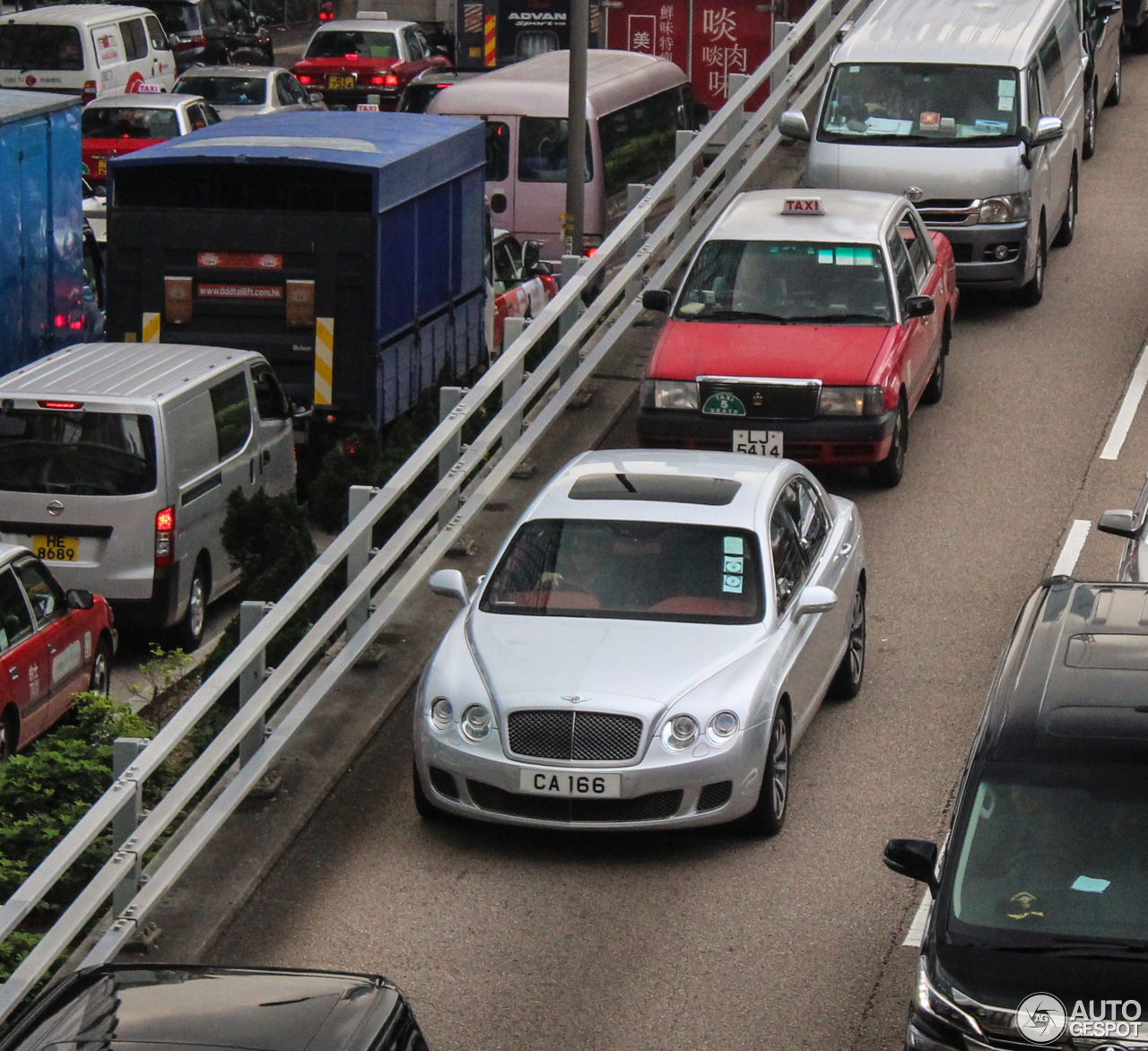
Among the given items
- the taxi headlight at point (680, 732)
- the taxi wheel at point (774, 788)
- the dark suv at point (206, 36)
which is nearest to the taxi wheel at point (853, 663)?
the taxi wheel at point (774, 788)

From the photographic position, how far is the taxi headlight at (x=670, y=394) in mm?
14805

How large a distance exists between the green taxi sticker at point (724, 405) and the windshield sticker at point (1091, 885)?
7.83 m

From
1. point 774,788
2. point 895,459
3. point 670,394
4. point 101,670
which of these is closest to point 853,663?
point 774,788

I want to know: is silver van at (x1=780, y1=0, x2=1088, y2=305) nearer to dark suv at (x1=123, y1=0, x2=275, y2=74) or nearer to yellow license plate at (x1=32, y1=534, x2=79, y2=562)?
yellow license plate at (x1=32, y1=534, x2=79, y2=562)

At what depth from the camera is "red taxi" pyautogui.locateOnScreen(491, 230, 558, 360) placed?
70.5 feet

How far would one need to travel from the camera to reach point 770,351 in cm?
1492

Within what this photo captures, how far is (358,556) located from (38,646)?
2361 mm

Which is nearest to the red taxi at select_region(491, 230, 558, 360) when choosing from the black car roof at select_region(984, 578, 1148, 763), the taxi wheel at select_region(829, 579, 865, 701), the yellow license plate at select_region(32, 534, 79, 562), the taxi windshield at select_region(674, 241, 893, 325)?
the taxi windshield at select_region(674, 241, 893, 325)

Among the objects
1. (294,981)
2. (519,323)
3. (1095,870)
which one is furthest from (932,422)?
(294,981)

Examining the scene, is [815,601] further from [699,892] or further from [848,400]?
[848,400]

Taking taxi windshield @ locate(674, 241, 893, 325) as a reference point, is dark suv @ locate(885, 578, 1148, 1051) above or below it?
below

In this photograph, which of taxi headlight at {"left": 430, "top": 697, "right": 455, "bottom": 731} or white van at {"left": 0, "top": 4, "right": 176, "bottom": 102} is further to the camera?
white van at {"left": 0, "top": 4, "right": 176, "bottom": 102}

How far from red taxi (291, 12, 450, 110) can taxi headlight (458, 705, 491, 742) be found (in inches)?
1228

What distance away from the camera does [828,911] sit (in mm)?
9688
